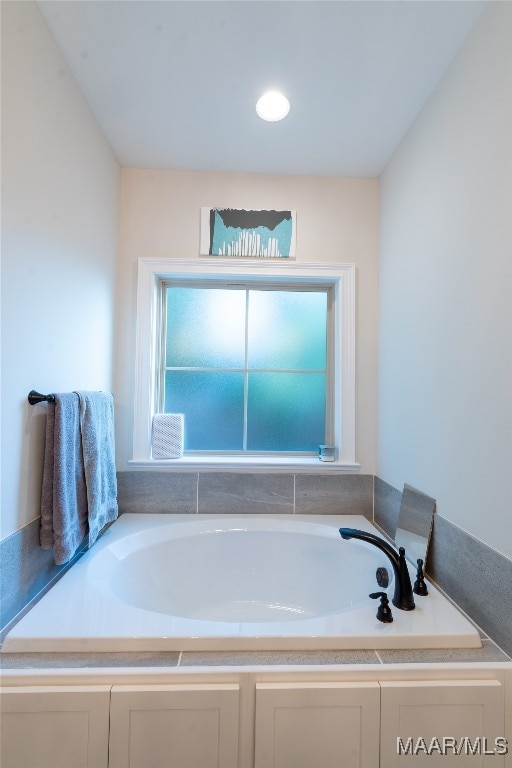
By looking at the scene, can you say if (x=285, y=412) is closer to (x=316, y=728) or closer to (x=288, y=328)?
(x=288, y=328)

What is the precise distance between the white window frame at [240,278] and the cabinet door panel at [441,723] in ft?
3.60

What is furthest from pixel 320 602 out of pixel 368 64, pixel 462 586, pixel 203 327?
pixel 368 64

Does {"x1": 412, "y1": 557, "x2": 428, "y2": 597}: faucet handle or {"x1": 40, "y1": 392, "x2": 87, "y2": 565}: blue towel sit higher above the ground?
{"x1": 40, "y1": 392, "x2": 87, "y2": 565}: blue towel

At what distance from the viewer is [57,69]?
4.18ft

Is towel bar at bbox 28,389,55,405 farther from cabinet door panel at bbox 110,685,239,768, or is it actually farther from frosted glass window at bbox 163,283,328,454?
frosted glass window at bbox 163,283,328,454

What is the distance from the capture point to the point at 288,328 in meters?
2.16

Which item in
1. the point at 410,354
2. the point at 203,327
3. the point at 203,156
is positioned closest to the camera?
the point at 410,354

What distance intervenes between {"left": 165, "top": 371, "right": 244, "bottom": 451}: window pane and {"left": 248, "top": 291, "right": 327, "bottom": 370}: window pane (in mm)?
237

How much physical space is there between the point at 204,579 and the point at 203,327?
1350 mm

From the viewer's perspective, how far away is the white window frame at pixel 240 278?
193 centimetres

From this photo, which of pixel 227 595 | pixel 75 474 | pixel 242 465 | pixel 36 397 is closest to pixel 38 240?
pixel 36 397

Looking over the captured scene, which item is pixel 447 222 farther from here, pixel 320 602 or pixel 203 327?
pixel 320 602

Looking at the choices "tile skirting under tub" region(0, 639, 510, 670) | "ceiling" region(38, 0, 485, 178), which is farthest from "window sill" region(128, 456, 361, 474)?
"ceiling" region(38, 0, 485, 178)

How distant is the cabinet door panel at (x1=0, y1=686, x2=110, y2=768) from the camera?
0.84 metres
